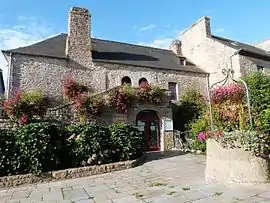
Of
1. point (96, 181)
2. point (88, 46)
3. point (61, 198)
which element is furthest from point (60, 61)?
point (61, 198)

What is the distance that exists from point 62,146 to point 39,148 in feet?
2.85

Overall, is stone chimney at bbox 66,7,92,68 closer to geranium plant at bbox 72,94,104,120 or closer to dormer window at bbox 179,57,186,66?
geranium plant at bbox 72,94,104,120

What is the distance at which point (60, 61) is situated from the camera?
1528 centimetres

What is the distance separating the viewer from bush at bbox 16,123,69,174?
7531 millimetres

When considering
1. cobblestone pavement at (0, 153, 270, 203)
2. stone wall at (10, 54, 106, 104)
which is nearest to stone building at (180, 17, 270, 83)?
stone wall at (10, 54, 106, 104)

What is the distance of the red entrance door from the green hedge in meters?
3.95

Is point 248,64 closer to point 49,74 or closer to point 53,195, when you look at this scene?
point 49,74

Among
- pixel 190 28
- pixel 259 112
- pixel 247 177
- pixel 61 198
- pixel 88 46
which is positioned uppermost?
pixel 190 28

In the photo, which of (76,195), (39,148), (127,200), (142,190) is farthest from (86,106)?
(127,200)

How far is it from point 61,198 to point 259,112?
880 cm

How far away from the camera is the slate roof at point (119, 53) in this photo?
15.6 meters

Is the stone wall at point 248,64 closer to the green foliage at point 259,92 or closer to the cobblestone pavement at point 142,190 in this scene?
the green foliage at point 259,92

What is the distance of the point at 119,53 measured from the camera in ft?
60.8

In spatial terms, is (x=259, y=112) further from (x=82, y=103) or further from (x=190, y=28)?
(x=190, y=28)
